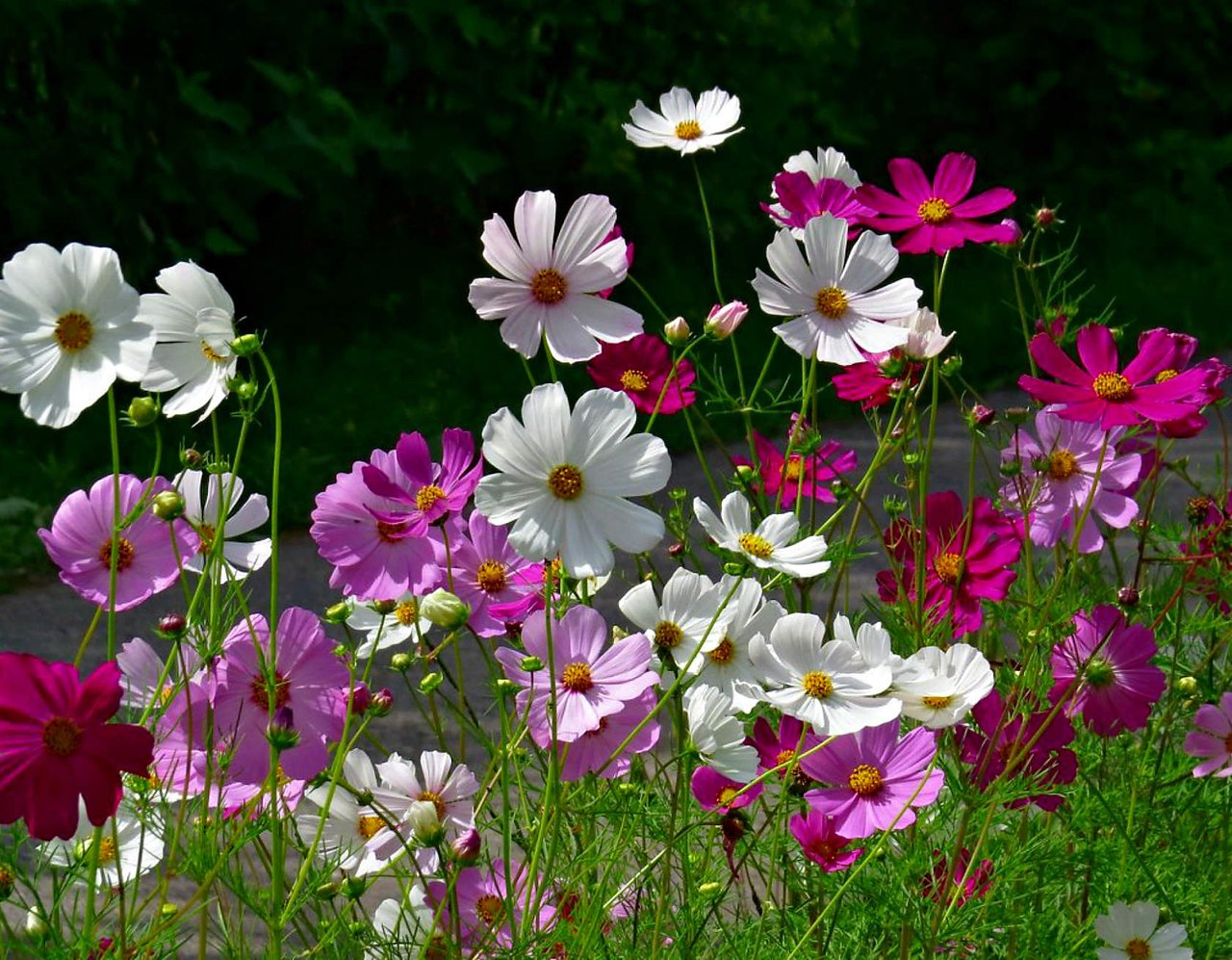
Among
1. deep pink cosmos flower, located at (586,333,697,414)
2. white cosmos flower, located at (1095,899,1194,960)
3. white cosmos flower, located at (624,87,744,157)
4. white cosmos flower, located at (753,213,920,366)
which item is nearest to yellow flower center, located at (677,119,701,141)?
white cosmos flower, located at (624,87,744,157)

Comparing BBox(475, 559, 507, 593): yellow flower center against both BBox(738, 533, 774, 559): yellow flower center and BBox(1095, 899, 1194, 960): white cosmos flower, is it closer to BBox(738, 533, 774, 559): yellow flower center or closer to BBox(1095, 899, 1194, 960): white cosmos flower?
BBox(738, 533, 774, 559): yellow flower center

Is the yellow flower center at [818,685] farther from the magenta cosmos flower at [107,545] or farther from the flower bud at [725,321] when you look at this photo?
the magenta cosmos flower at [107,545]

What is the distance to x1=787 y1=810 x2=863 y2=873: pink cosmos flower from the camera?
4.15 ft

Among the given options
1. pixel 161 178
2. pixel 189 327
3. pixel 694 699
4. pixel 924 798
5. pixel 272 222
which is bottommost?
pixel 924 798

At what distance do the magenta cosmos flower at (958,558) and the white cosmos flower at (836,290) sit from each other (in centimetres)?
21

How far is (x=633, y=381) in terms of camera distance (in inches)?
59.4

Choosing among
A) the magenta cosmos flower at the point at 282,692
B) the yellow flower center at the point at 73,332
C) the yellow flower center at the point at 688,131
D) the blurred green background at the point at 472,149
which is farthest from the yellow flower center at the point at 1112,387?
the blurred green background at the point at 472,149

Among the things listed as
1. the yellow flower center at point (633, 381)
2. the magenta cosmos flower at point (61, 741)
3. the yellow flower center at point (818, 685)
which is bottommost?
the magenta cosmos flower at point (61, 741)

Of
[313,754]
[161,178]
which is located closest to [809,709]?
[313,754]

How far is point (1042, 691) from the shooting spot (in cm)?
140

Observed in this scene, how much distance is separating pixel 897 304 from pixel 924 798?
0.39 m

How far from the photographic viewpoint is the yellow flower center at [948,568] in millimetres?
1424

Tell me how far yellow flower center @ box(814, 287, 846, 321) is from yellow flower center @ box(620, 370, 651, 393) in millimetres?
262

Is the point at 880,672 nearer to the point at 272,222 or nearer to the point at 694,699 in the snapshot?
the point at 694,699
